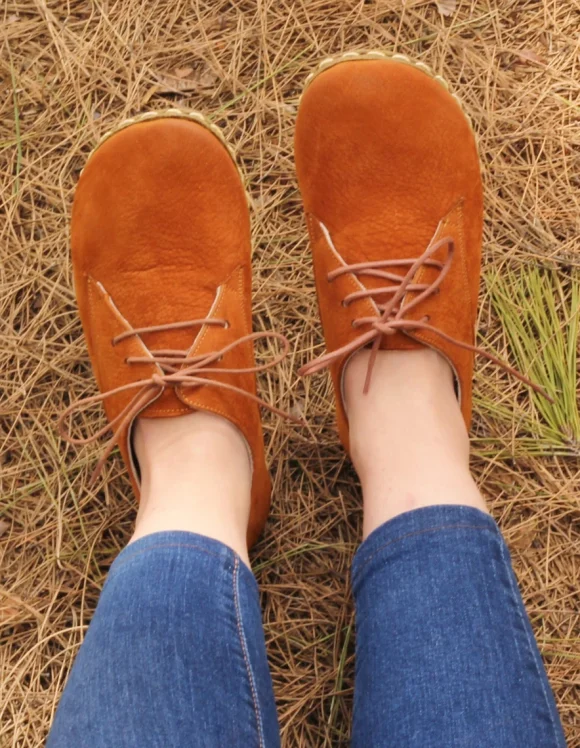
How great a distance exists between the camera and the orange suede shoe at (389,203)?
41.8 inches

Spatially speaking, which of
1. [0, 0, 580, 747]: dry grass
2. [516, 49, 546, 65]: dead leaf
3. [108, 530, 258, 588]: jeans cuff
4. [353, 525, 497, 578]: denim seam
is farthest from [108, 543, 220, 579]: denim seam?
[516, 49, 546, 65]: dead leaf

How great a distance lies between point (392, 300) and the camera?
40.7 inches

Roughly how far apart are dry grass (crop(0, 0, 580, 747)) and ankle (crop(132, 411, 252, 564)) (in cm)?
19

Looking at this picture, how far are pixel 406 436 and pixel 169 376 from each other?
37cm

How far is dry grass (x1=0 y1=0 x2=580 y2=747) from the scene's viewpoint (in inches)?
44.0

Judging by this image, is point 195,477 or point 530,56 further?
point 530,56

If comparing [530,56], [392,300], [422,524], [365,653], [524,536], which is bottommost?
[524,536]

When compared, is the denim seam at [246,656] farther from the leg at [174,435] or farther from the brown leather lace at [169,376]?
the brown leather lace at [169,376]

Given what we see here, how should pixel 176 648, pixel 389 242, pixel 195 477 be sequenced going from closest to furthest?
pixel 176 648 → pixel 195 477 → pixel 389 242

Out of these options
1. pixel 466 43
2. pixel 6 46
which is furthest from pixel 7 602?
pixel 466 43

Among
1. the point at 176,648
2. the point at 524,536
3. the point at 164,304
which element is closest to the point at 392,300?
the point at 164,304

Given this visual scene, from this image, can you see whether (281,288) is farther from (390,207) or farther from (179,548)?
(179,548)

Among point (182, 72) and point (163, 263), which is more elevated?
point (182, 72)

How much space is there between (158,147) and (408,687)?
2.87 feet
